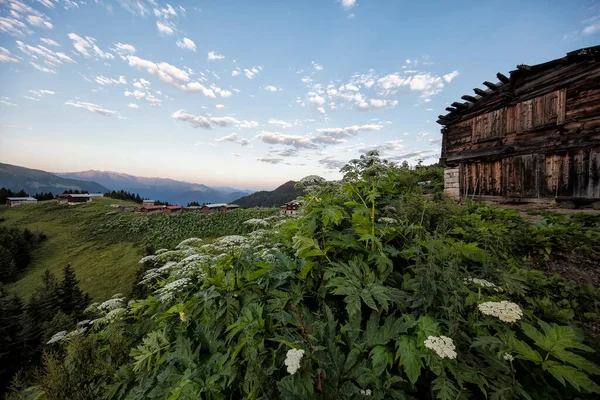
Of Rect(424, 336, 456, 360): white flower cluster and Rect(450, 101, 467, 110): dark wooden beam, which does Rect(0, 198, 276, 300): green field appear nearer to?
Rect(450, 101, 467, 110): dark wooden beam

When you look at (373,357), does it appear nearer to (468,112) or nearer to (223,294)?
(223,294)

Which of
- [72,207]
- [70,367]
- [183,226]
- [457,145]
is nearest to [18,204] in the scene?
[72,207]

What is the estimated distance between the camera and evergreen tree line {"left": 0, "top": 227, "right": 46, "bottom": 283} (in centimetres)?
3297

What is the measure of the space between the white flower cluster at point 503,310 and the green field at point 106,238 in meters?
29.4

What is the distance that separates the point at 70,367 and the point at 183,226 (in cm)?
4257

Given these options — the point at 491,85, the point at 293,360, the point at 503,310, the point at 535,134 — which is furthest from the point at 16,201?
the point at 535,134

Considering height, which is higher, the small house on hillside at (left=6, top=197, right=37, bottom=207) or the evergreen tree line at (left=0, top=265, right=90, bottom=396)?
the small house on hillside at (left=6, top=197, right=37, bottom=207)

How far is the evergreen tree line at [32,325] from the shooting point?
10984mm

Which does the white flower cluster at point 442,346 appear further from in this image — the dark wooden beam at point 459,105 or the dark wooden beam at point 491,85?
the dark wooden beam at point 459,105

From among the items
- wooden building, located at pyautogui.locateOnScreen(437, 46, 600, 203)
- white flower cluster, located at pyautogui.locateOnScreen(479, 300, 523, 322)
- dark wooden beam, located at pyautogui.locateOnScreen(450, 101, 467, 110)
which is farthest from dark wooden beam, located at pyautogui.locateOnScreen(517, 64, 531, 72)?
white flower cluster, located at pyautogui.locateOnScreen(479, 300, 523, 322)

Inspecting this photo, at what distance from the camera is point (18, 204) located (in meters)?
70.2

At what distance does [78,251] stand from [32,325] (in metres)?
33.6

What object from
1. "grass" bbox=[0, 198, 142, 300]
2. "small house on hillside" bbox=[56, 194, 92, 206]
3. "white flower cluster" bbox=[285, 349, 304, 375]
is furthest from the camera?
"small house on hillside" bbox=[56, 194, 92, 206]

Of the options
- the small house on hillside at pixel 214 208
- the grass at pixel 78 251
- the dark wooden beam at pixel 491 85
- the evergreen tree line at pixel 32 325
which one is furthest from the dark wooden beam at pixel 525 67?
the small house on hillside at pixel 214 208
